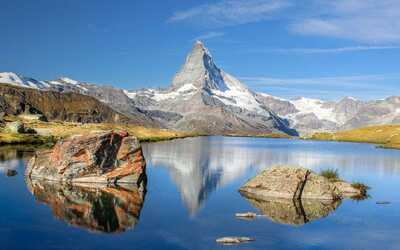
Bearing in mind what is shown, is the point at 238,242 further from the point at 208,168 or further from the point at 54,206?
the point at 208,168

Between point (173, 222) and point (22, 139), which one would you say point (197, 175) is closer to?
point (173, 222)

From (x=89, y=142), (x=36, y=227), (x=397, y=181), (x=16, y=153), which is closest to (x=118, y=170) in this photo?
(x=89, y=142)

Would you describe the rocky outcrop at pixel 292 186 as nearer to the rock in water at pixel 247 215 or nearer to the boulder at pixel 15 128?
the rock in water at pixel 247 215

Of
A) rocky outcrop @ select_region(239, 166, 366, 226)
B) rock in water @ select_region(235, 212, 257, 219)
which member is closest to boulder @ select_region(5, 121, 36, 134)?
rocky outcrop @ select_region(239, 166, 366, 226)

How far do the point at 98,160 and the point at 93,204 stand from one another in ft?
49.7

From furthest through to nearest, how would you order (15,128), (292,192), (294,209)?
(15,128)
(292,192)
(294,209)

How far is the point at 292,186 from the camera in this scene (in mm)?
70062

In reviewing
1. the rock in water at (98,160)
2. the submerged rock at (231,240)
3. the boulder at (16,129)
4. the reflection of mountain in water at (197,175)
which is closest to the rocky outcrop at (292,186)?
the reflection of mountain in water at (197,175)

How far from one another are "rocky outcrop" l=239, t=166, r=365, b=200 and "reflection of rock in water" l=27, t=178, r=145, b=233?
16276 millimetres

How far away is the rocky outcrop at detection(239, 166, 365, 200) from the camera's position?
7006cm

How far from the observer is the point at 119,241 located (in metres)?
45.8

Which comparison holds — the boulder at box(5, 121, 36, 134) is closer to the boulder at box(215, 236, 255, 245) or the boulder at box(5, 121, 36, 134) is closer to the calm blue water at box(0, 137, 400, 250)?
the calm blue water at box(0, 137, 400, 250)

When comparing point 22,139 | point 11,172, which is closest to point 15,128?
point 22,139

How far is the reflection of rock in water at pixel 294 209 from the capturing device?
5747 cm
